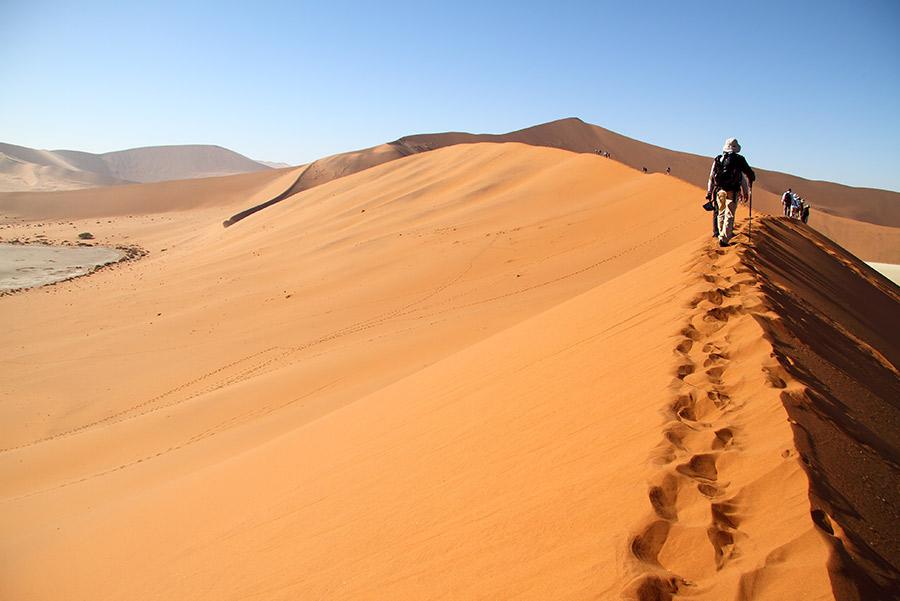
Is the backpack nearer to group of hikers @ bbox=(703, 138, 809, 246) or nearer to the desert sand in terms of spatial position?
group of hikers @ bbox=(703, 138, 809, 246)

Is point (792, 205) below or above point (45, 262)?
above

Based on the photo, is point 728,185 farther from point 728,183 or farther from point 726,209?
point 726,209

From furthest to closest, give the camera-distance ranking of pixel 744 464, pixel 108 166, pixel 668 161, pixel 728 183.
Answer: pixel 108 166 → pixel 668 161 → pixel 728 183 → pixel 744 464

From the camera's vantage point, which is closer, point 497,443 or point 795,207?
point 497,443

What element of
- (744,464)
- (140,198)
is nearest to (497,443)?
(744,464)

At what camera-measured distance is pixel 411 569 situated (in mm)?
2715

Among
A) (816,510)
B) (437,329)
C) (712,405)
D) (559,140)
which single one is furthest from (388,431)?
(559,140)

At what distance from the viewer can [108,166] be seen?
13488 centimetres

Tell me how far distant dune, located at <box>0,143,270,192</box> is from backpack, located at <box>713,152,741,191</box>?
9345 cm

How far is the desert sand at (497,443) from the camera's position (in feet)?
7.57

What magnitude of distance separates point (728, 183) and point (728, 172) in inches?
5.2

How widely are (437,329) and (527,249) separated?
17.7 feet

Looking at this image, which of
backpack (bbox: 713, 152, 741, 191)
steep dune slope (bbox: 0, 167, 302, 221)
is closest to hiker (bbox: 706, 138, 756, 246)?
backpack (bbox: 713, 152, 741, 191)

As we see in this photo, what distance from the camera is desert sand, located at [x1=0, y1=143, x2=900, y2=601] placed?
7.57 feet
